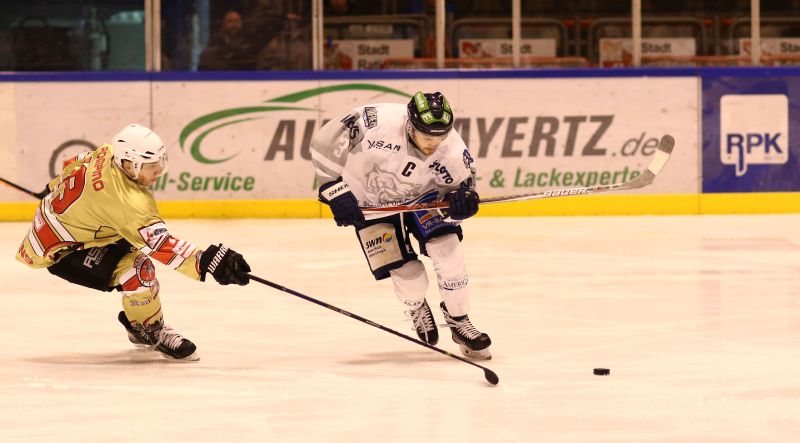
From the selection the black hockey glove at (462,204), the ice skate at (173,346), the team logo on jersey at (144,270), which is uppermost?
the black hockey glove at (462,204)

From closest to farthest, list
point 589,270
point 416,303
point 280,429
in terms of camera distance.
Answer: point 280,429 < point 416,303 < point 589,270

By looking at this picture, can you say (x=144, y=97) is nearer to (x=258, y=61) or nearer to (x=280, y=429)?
(x=258, y=61)

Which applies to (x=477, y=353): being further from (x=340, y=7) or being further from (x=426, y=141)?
(x=340, y=7)

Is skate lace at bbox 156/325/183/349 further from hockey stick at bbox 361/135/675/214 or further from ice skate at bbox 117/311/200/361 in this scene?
hockey stick at bbox 361/135/675/214

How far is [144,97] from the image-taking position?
11156mm

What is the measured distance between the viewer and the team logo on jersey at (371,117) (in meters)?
5.36

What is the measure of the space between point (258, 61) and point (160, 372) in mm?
6536

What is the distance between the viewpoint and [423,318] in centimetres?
553

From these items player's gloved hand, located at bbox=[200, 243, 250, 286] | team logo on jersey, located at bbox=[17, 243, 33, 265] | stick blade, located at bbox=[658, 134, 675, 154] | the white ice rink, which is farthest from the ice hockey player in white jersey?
team logo on jersey, located at bbox=[17, 243, 33, 265]

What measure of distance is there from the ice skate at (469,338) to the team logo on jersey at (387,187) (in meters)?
0.49

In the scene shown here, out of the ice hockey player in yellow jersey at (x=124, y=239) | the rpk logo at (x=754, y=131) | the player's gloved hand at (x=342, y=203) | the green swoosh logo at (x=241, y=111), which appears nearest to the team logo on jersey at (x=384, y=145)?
the player's gloved hand at (x=342, y=203)

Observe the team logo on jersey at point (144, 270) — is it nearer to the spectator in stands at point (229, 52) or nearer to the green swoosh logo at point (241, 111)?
the green swoosh logo at point (241, 111)

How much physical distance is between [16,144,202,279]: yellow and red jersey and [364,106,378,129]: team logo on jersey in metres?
0.84

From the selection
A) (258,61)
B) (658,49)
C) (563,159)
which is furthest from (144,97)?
(658,49)
